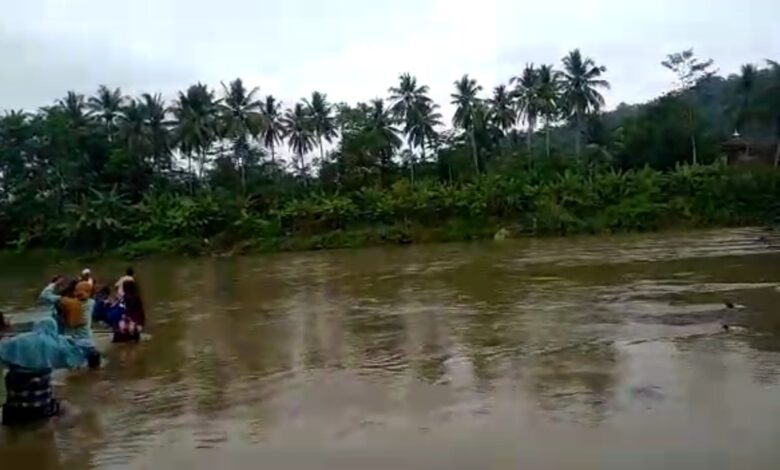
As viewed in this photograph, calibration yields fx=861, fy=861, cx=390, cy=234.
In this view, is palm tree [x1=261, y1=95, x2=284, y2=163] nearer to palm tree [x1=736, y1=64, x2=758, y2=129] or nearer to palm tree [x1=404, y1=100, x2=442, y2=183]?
palm tree [x1=404, y1=100, x2=442, y2=183]

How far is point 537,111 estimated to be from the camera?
5700cm

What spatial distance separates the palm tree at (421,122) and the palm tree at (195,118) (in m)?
12.9

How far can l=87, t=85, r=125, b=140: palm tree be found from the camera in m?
59.2

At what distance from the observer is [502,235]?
43.7 meters

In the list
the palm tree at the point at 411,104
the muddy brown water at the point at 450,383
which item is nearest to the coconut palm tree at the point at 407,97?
the palm tree at the point at 411,104

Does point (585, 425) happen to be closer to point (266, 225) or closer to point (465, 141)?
point (266, 225)

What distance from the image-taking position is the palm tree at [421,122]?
57.7m

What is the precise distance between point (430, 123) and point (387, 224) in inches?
506

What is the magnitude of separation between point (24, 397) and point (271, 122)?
165 feet

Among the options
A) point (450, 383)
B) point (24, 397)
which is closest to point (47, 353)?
point (24, 397)

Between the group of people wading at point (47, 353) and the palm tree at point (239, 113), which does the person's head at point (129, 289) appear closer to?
the group of people wading at point (47, 353)

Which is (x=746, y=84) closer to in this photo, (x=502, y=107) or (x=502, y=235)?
(x=502, y=107)

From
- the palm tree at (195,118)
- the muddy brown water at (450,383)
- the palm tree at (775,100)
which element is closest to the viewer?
the muddy brown water at (450,383)

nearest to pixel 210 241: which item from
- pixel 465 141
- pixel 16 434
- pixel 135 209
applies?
pixel 135 209
